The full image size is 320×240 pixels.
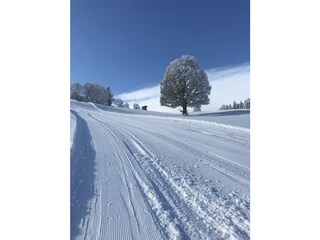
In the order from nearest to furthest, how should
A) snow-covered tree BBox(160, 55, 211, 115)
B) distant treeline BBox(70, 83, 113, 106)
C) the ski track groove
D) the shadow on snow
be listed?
1. the ski track groove
2. the shadow on snow
3. distant treeline BBox(70, 83, 113, 106)
4. snow-covered tree BBox(160, 55, 211, 115)

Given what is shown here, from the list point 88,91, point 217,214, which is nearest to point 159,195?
point 217,214

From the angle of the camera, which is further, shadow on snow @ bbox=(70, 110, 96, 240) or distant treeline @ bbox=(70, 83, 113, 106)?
distant treeline @ bbox=(70, 83, 113, 106)

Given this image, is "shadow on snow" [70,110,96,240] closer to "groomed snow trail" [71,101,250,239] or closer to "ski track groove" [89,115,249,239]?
"groomed snow trail" [71,101,250,239]

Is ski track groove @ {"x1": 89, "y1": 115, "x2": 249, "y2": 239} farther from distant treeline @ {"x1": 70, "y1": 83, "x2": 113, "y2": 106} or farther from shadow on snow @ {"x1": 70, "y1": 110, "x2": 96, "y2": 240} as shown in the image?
distant treeline @ {"x1": 70, "y1": 83, "x2": 113, "y2": 106}

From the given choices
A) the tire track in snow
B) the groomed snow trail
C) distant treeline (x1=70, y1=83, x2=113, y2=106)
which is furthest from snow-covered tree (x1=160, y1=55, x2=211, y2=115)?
the tire track in snow

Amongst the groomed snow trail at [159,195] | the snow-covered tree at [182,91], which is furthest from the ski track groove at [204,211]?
the snow-covered tree at [182,91]

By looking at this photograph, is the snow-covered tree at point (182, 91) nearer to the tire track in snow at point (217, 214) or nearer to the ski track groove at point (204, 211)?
the ski track groove at point (204, 211)

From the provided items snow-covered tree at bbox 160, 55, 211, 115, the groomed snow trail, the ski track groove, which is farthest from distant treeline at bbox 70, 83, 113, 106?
snow-covered tree at bbox 160, 55, 211, 115

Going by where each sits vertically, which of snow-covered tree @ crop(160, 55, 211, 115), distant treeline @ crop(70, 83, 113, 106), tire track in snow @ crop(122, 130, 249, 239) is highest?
snow-covered tree @ crop(160, 55, 211, 115)

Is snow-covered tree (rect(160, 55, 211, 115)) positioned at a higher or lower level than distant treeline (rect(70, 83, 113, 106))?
higher

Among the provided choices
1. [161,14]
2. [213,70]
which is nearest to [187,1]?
[161,14]

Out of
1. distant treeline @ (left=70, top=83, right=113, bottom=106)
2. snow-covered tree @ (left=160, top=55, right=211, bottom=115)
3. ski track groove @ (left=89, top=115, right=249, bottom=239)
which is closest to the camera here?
ski track groove @ (left=89, top=115, right=249, bottom=239)

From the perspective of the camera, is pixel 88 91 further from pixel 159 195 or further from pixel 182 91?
pixel 182 91
